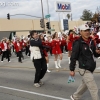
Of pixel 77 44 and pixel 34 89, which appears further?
pixel 34 89

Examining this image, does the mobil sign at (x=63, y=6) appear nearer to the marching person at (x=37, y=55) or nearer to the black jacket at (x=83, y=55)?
the marching person at (x=37, y=55)

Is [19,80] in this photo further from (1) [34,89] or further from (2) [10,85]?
(1) [34,89]

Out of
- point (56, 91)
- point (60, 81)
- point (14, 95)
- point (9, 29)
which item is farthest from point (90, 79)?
point (9, 29)

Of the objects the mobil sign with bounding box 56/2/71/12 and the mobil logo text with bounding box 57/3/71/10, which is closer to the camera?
the mobil sign with bounding box 56/2/71/12

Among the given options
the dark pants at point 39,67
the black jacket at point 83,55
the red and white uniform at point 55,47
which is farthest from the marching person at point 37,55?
the red and white uniform at point 55,47

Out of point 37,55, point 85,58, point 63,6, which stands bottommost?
point 37,55

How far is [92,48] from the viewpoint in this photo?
5.18 m

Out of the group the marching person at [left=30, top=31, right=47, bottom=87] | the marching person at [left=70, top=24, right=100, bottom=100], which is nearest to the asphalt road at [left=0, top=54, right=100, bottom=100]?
the marching person at [left=30, top=31, right=47, bottom=87]

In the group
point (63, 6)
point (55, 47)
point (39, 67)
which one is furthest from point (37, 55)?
point (63, 6)

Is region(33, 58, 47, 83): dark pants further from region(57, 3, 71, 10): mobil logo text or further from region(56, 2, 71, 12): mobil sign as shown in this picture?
region(57, 3, 71, 10): mobil logo text

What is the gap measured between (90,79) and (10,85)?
441cm

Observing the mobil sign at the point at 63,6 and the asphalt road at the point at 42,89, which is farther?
the mobil sign at the point at 63,6

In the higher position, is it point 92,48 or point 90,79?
point 92,48

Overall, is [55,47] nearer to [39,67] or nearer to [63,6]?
[39,67]
